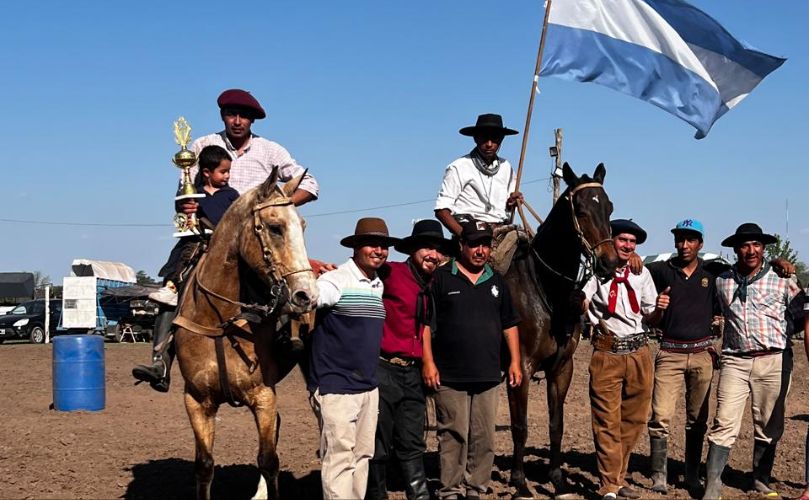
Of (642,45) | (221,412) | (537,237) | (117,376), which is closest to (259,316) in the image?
(537,237)

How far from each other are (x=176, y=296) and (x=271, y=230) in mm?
1509

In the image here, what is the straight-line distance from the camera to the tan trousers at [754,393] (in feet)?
25.3

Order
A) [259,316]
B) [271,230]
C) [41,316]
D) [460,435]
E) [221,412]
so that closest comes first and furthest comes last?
[271,230] → [259,316] → [460,435] → [221,412] → [41,316]

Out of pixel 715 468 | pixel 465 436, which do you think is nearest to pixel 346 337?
pixel 465 436

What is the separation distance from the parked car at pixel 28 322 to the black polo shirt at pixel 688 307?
3184 centimetres

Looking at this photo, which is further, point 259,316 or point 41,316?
point 41,316

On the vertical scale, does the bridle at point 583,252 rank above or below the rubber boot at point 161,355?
above

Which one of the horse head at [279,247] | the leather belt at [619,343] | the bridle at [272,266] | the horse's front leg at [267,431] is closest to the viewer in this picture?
the horse head at [279,247]

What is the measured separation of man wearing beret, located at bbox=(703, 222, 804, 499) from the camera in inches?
308

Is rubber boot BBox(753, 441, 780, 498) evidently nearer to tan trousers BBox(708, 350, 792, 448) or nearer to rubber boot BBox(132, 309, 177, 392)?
tan trousers BBox(708, 350, 792, 448)

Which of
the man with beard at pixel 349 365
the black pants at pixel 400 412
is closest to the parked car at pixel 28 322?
the black pants at pixel 400 412

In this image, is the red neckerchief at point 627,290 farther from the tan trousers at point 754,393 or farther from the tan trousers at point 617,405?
the tan trousers at point 754,393

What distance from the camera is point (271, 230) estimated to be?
5805mm

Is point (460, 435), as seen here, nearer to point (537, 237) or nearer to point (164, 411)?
point (537, 237)
